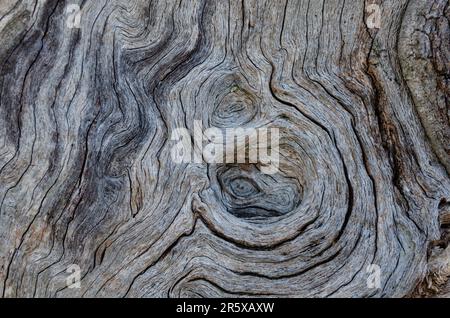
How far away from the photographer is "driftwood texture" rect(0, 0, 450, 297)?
3197 mm

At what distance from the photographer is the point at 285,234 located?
3225 mm

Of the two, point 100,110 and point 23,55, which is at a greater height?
point 23,55

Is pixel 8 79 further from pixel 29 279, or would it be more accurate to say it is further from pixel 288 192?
pixel 288 192

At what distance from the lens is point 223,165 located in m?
3.39

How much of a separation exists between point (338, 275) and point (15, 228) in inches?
73.0

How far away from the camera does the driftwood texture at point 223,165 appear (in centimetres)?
320

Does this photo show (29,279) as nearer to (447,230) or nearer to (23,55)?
(23,55)

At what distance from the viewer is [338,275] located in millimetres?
3176

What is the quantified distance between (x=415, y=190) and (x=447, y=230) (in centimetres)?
29

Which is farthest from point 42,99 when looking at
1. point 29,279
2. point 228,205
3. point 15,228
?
point 228,205
